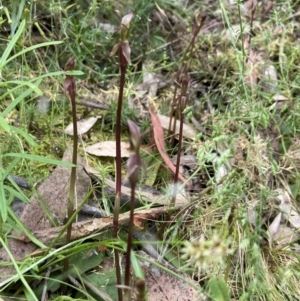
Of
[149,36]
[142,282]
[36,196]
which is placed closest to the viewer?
[142,282]

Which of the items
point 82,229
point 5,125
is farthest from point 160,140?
point 5,125

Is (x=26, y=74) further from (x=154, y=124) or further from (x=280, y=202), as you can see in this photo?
(x=280, y=202)

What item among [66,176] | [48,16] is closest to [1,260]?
[66,176]

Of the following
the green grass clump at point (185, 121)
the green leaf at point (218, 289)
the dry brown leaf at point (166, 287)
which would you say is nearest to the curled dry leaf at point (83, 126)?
the green grass clump at point (185, 121)

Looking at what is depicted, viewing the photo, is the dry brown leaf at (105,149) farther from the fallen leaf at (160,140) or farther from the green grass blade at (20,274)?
the green grass blade at (20,274)

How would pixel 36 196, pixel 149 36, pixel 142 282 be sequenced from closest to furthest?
1. pixel 142 282
2. pixel 36 196
3. pixel 149 36

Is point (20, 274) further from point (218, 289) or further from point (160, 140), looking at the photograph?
point (160, 140)
